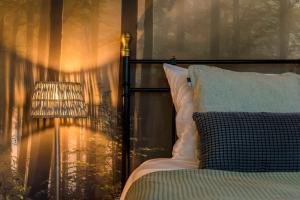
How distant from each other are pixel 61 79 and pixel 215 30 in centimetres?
93

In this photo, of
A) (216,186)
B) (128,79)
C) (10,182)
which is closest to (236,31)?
(128,79)

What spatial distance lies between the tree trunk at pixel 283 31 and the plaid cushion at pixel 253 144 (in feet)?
2.55

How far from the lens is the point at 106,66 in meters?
2.17

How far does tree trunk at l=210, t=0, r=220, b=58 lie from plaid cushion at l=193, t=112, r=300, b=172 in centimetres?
76

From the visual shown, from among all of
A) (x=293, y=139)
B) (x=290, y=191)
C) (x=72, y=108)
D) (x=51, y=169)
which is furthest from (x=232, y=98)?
(x=51, y=169)

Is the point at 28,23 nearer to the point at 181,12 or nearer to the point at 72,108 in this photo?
the point at 72,108

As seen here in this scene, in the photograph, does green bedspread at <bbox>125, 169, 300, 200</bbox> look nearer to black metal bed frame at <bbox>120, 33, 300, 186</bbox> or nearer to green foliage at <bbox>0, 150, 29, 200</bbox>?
black metal bed frame at <bbox>120, 33, 300, 186</bbox>

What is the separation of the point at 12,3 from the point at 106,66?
26.0 inches

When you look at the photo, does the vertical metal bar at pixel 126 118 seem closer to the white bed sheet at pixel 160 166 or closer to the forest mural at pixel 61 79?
the forest mural at pixel 61 79

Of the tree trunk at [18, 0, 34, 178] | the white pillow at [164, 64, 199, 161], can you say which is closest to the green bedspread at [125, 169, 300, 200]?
the white pillow at [164, 64, 199, 161]

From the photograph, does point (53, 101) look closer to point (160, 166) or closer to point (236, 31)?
point (160, 166)

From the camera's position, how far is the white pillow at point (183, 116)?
1.71 metres

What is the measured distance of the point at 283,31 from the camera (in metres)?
2.18

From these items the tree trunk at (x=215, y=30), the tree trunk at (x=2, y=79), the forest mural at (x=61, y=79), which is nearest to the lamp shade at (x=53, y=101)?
the forest mural at (x=61, y=79)
